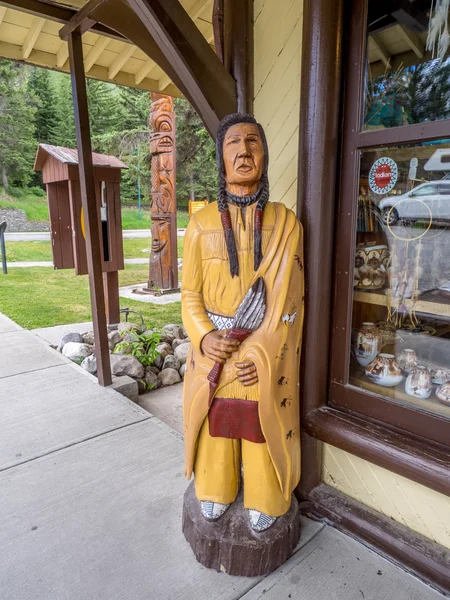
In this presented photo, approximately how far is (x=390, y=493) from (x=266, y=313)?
102 cm

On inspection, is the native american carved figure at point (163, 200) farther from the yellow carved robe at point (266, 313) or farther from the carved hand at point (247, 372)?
the carved hand at point (247, 372)

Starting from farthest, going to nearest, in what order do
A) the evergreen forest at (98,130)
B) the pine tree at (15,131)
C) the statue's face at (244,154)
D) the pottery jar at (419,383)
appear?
the pine tree at (15,131) → the evergreen forest at (98,130) → the pottery jar at (419,383) → the statue's face at (244,154)

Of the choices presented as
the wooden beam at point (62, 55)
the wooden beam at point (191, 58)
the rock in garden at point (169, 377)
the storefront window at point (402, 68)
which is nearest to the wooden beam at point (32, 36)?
the wooden beam at point (62, 55)

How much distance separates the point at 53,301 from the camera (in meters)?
7.22

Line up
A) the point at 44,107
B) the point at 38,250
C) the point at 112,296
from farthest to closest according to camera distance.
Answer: the point at 44,107
the point at 38,250
the point at 112,296

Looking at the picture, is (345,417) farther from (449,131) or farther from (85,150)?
(85,150)

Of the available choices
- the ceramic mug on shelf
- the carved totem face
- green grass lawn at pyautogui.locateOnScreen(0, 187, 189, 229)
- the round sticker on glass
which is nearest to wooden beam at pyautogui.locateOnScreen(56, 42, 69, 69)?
the round sticker on glass

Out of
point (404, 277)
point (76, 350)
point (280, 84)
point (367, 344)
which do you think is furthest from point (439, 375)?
point (76, 350)

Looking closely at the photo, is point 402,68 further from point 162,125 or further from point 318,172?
point 162,125

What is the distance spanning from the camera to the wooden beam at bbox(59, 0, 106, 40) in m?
2.55

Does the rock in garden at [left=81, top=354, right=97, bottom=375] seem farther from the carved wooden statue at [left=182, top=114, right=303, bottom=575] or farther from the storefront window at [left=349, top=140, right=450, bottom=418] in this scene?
the storefront window at [left=349, top=140, right=450, bottom=418]

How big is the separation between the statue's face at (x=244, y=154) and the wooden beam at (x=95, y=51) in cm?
272

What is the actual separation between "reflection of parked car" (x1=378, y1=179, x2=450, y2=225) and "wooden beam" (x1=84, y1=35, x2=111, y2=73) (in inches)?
117

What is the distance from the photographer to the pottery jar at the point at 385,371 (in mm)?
1836
